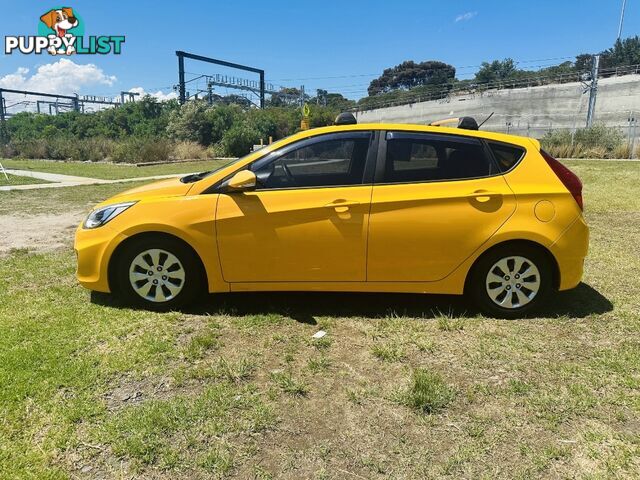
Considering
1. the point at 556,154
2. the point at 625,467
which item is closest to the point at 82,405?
the point at 625,467

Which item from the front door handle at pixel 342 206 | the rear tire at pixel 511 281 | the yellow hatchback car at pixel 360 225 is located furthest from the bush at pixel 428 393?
the front door handle at pixel 342 206

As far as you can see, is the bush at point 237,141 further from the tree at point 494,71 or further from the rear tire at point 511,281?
the tree at point 494,71

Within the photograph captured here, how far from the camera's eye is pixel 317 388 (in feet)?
→ 10.1

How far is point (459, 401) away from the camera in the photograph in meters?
2.92

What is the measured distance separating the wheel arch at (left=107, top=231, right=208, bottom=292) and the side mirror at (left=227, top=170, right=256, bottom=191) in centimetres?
66

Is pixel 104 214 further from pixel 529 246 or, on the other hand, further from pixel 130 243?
pixel 529 246

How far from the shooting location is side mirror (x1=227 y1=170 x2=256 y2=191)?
Result: 3879 mm

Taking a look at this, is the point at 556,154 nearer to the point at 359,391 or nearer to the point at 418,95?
the point at 359,391

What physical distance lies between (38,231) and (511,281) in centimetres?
731

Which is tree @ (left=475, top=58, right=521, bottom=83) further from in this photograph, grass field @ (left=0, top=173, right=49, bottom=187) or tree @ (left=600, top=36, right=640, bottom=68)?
grass field @ (left=0, top=173, right=49, bottom=187)

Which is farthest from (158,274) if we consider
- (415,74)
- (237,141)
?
(415,74)

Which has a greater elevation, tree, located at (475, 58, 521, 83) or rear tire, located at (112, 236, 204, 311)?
tree, located at (475, 58, 521, 83)

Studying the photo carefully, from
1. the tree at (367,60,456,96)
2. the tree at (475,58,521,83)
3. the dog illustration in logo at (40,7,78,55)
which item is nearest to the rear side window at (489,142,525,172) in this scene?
the dog illustration in logo at (40,7,78,55)

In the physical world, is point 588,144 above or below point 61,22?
below
